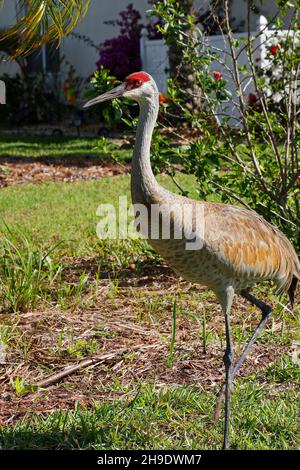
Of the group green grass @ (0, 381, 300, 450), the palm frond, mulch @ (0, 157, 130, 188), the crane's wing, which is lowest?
green grass @ (0, 381, 300, 450)

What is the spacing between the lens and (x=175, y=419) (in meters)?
4.01

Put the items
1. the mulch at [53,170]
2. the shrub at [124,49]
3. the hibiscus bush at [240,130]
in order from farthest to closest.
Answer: the shrub at [124,49] → the mulch at [53,170] → the hibiscus bush at [240,130]

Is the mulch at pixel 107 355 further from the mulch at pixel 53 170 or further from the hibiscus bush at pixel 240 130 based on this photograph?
the mulch at pixel 53 170

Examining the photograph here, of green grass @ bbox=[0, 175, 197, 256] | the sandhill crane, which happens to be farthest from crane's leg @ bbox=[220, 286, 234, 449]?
green grass @ bbox=[0, 175, 197, 256]

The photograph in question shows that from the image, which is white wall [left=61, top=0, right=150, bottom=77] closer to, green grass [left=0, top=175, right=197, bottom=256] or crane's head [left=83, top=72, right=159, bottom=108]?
green grass [left=0, top=175, right=197, bottom=256]

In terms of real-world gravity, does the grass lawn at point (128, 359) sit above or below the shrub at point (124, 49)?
below

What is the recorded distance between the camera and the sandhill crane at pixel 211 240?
12.7ft

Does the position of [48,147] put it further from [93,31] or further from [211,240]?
[211,240]

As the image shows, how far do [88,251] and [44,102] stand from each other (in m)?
11.2

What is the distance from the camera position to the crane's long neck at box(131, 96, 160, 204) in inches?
152

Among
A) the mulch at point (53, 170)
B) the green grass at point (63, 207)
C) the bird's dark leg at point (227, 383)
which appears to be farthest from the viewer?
the mulch at point (53, 170)

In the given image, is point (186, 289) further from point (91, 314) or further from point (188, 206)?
point (188, 206)

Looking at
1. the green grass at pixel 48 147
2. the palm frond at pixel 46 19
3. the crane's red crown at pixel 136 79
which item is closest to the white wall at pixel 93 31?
the green grass at pixel 48 147

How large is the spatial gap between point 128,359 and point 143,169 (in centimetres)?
129
